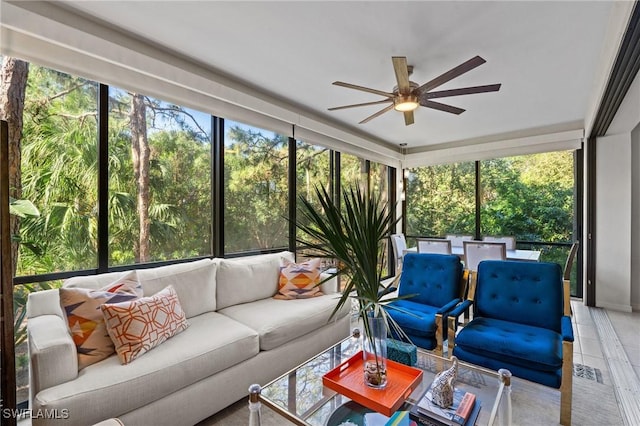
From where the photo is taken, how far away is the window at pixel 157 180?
2.38 metres

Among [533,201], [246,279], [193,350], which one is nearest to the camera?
[193,350]

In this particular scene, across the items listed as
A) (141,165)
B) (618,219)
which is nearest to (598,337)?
(618,219)

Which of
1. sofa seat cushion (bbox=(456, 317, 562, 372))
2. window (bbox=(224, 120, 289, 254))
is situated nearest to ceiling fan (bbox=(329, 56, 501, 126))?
window (bbox=(224, 120, 289, 254))

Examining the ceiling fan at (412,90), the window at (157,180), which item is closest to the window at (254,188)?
the window at (157,180)

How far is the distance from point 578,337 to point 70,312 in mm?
4348

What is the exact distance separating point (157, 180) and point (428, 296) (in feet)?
8.76

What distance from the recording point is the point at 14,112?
1.91 meters

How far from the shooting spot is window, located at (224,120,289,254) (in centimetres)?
314

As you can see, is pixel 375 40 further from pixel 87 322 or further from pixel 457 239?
pixel 457 239

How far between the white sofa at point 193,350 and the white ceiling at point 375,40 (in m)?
1.80

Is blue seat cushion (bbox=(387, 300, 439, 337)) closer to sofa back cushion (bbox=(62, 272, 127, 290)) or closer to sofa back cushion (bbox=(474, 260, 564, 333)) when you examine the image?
sofa back cushion (bbox=(474, 260, 564, 333))

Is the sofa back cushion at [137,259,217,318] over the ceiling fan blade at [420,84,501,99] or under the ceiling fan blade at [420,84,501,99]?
under

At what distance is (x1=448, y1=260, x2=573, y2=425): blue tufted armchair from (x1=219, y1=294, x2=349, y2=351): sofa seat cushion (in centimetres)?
105

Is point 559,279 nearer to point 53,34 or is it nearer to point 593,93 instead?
point 593,93
